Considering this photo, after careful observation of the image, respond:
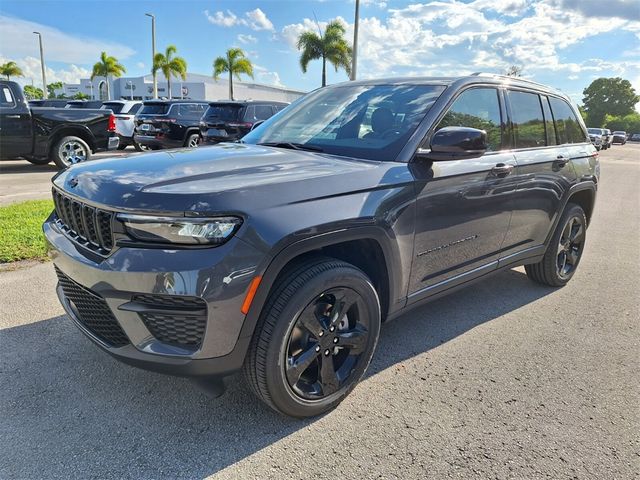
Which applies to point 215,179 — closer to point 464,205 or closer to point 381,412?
point 381,412

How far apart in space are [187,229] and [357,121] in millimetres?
1686

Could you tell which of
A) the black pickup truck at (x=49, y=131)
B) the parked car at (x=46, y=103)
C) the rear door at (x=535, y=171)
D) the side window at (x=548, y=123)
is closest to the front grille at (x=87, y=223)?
the rear door at (x=535, y=171)

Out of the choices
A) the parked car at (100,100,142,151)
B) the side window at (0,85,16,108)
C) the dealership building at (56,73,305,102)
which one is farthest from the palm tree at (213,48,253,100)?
the side window at (0,85,16,108)

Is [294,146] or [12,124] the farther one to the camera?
[12,124]

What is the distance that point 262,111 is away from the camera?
43.4ft

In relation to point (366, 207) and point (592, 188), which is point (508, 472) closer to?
point (366, 207)

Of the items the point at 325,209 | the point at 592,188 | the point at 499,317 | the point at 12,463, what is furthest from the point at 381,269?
the point at 592,188

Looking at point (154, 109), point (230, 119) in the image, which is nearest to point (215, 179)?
point (230, 119)

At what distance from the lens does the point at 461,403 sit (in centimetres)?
277

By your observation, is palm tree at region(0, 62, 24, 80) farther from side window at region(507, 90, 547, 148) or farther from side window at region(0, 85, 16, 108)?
side window at region(507, 90, 547, 148)

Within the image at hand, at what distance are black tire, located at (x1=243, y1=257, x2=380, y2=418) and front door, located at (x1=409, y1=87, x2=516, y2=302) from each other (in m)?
0.53

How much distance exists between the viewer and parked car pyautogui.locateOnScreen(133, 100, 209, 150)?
1400 centimetres

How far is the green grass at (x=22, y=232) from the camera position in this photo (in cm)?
478

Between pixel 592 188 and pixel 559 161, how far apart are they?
35.8 inches
